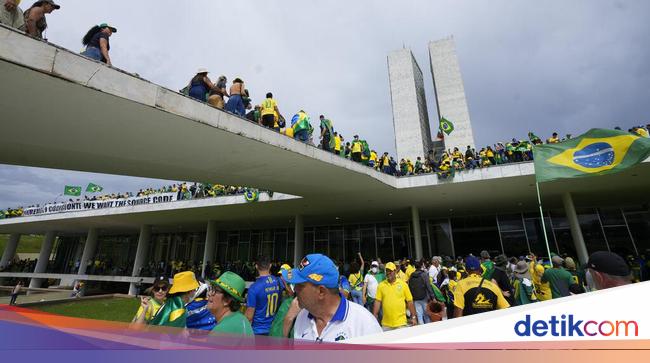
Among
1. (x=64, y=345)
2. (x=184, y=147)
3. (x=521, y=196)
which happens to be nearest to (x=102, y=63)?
(x=184, y=147)

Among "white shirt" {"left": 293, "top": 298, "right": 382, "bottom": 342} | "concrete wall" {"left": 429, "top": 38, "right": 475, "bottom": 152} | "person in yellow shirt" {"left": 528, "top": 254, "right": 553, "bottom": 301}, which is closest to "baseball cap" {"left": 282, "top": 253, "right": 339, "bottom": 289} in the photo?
"white shirt" {"left": 293, "top": 298, "right": 382, "bottom": 342}

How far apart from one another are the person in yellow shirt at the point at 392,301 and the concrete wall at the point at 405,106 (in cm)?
2430

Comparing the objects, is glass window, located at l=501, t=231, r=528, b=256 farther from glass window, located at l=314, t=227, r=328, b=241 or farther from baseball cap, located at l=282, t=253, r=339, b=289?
baseball cap, located at l=282, t=253, r=339, b=289

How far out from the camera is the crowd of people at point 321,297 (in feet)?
6.72

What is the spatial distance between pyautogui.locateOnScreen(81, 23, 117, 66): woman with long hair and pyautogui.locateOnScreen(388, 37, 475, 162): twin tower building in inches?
1002

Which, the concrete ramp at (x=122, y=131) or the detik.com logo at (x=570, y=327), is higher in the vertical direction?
the concrete ramp at (x=122, y=131)

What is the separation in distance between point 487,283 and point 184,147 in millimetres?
7150

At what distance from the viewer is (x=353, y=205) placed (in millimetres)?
17172

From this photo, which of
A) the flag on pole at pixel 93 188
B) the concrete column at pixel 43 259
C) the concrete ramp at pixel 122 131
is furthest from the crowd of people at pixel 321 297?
the concrete column at pixel 43 259

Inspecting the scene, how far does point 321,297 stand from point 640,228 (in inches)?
950

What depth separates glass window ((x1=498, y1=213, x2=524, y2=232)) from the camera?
19.5 metres

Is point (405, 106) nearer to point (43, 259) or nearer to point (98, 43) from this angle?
point (98, 43)

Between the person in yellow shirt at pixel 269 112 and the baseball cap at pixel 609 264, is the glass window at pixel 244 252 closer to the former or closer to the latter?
the person in yellow shirt at pixel 269 112

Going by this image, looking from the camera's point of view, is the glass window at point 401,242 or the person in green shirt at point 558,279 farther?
the glass window at point 401,242
